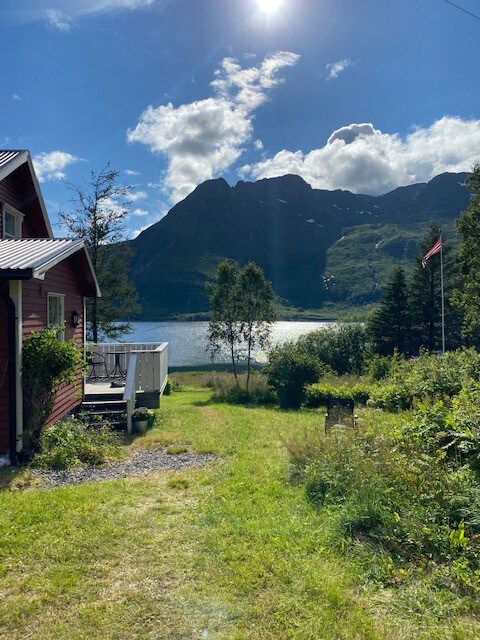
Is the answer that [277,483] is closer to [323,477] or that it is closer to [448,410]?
[323,477]

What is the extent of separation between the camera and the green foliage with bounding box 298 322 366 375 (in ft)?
81.8

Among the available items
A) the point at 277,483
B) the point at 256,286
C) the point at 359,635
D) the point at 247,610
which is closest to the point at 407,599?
the point at 359,635

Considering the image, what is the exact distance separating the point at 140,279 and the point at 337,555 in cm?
15003

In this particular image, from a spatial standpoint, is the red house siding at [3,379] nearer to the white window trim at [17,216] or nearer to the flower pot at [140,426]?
the flower pot at [140,426]

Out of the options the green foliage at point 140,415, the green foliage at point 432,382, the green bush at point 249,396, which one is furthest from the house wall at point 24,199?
the green foliage at point 432,382

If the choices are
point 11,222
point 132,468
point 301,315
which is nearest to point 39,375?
point 132,468

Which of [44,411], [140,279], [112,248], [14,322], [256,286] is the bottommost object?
[44,411]

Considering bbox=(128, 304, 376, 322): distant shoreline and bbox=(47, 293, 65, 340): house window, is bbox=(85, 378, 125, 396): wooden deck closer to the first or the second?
bbox=(47, 293, 65, 340): house window

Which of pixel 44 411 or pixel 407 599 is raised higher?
pixel 44 411

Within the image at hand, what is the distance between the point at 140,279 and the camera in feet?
486

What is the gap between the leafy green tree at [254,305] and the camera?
2256 centimetres

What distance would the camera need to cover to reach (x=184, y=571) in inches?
138

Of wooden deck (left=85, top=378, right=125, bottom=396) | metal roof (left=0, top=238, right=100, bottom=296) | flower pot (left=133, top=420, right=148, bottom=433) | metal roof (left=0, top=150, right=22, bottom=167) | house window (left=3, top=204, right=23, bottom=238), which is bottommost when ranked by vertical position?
flower pot (left=133, top=420, right=148, bottom=433)

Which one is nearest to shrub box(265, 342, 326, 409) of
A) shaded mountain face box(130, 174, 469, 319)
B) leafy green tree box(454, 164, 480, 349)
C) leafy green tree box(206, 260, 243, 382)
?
leafy green tree box(206, 260, 243, 382)
